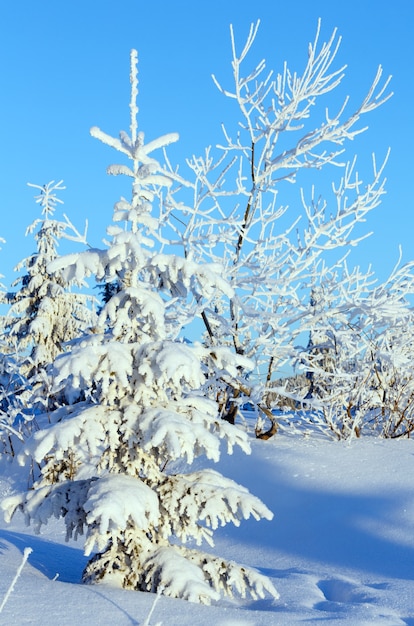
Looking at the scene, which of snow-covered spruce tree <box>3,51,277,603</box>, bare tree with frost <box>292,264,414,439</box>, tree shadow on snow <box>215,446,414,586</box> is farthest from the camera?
bare tree with frost <box>292,264,414,439</box>

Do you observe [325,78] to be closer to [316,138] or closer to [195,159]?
[316,138]

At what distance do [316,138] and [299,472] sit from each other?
5.76 metres

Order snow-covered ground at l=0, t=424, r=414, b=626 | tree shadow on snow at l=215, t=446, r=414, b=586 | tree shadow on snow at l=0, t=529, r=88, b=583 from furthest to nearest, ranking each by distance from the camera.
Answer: tree shadow on snow at l=215, t=446, r=414, b=586 → tree shadow on snow at l=0, t=529, r=88, b=583 → snow-covered ground at l=0, t=424, r=414, b=626

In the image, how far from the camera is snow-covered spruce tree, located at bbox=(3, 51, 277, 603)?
15.2 feet

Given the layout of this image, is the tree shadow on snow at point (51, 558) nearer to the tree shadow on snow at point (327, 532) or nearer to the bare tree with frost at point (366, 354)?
the tree shadow on snow at point (327, 532)

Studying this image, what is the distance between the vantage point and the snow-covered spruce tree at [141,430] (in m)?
4.64

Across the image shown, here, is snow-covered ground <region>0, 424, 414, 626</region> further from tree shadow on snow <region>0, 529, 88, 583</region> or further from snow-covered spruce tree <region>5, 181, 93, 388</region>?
snow-covered spruce tree <region>5, 181, 93, 388</region>

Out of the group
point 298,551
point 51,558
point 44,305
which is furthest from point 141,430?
point 44,305

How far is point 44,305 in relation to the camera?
20188mm

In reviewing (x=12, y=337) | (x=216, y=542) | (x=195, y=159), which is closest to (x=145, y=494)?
(x=216, y=542)

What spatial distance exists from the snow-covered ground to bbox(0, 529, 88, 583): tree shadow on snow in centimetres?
2

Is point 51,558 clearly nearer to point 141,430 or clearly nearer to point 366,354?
point 141,430

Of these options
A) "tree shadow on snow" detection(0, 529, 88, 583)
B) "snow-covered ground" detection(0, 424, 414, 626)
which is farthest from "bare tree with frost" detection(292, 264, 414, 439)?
"tree shadow on snow" detection(0, 529, 88, 583)

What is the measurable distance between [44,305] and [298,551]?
13.3 metres
